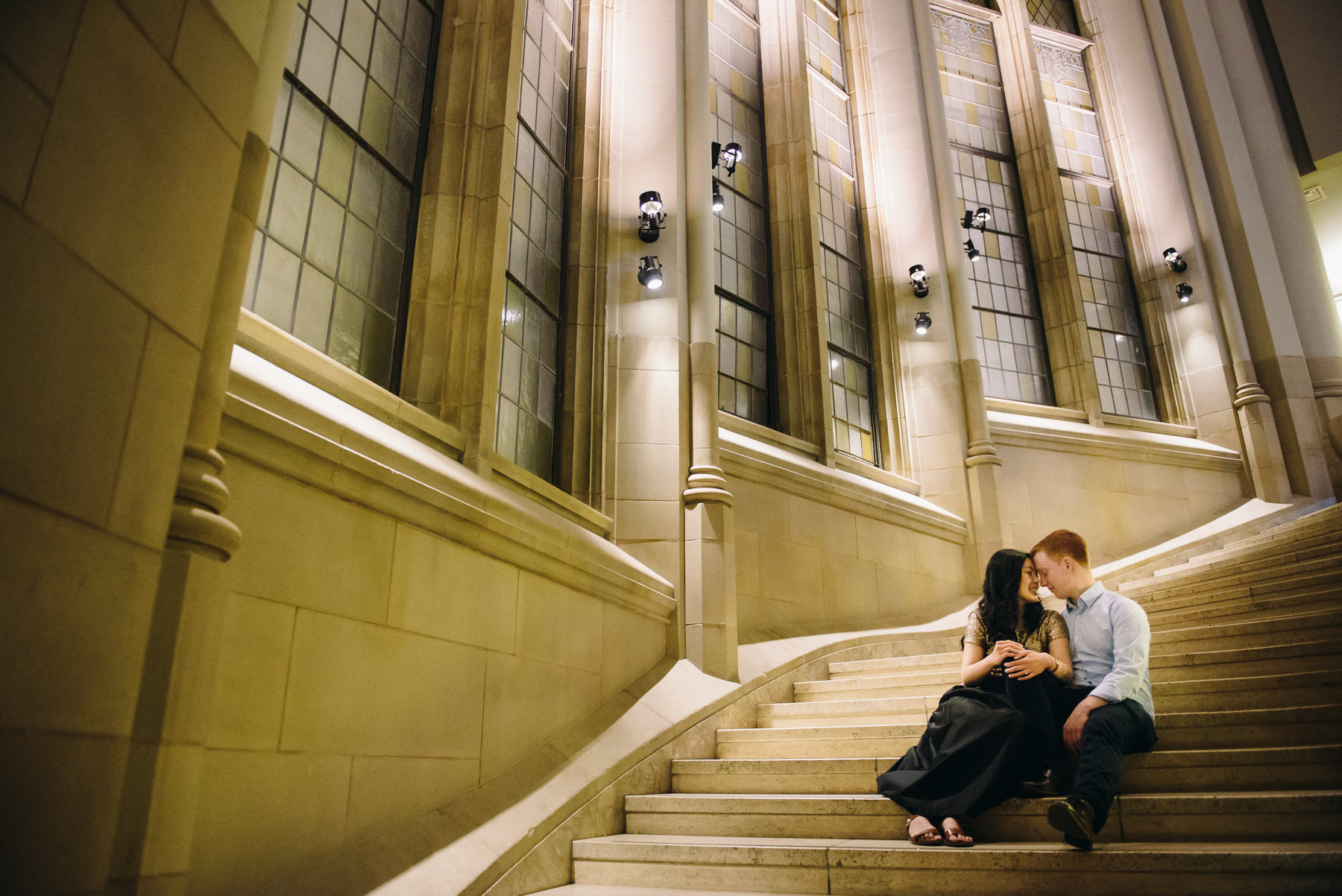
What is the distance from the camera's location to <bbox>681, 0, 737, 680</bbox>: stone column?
6.77 meters

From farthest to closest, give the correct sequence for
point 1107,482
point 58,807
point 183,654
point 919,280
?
point 1107,482 → point 919,280 → point 183,654 → point 58,807

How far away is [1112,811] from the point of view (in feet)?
11.9

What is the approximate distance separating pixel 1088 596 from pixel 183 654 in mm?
3601

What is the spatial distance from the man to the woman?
0.09 m

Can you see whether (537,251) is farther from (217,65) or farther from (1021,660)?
(1021,660)

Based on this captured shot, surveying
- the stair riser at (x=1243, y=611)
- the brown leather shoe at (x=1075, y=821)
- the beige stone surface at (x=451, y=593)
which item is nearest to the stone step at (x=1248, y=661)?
the stair riser at (x=1243, y=611)

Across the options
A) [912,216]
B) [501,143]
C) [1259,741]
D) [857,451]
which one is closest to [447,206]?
[501,143]

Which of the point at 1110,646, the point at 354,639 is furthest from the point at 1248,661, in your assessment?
the point at 354,639

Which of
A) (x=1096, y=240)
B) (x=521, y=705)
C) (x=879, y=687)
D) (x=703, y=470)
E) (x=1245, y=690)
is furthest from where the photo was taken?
(x=1096, y=240)

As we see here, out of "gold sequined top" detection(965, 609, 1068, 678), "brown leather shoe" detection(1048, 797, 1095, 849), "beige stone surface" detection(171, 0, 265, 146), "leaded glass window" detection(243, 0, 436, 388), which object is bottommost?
"brown leather shoe" detection(1048, 797, 1095, 849)

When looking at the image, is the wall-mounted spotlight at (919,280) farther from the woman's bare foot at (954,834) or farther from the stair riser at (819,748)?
the woman's bare foot at (954,834)

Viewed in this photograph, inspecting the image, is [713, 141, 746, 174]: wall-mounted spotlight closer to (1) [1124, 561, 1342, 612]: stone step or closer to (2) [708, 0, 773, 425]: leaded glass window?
(2) [708, 0, 773, 425]: leaded glass window

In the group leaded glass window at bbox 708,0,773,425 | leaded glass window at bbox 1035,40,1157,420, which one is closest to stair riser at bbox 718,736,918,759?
leaded glass window at bbox 708,0,773,425

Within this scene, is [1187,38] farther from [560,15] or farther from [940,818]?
[940,818]
